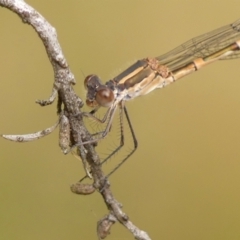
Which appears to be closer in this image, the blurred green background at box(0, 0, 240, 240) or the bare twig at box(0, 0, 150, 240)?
the bare twig at box(0, 0, 150, 240)

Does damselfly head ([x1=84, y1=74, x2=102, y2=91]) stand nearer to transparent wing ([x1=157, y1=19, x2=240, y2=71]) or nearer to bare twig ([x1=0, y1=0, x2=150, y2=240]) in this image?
transparent wing ([x1=157, y1=19, x2=240, y2=71])

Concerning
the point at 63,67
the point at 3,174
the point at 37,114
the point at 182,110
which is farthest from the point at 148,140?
the point at 63,67

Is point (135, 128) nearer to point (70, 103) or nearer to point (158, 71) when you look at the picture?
point (158, 71)

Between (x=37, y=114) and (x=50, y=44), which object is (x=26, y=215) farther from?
(x=50, y=44)

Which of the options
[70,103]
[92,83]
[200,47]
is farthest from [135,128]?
[70,103]

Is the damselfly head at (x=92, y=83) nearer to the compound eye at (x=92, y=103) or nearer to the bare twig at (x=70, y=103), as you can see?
the compound eye at (x=92, y=103)

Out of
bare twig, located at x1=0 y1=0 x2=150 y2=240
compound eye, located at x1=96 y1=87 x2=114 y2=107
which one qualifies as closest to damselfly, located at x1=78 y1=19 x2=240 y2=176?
compound eye, located at x1=96 y1=87 x2=114 y2=107
